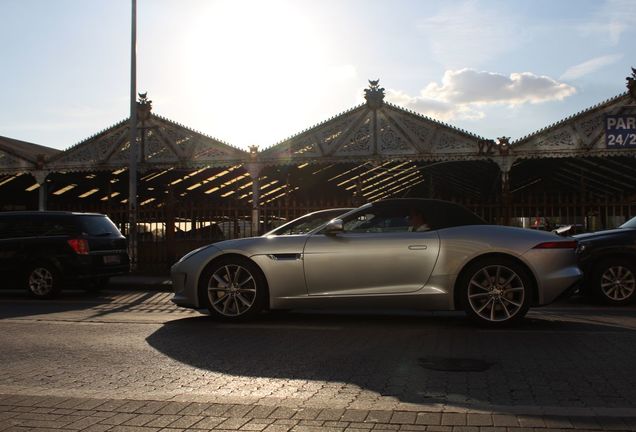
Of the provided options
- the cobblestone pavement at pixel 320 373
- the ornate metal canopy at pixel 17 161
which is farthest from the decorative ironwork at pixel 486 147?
the ornate metal canopy at pixel 17 161

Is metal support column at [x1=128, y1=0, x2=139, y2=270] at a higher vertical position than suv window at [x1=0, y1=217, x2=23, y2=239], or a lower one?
higher

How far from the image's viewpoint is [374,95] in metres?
21.6

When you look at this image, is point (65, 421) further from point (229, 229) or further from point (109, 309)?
point (229, 229)

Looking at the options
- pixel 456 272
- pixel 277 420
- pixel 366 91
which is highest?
pixel 366 91

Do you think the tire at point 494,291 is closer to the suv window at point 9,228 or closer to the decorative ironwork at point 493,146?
the suv window at point 9,228

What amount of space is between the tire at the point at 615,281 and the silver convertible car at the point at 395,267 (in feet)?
9.65

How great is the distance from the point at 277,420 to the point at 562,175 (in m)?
27.6

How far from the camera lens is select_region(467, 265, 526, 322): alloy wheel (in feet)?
24.5

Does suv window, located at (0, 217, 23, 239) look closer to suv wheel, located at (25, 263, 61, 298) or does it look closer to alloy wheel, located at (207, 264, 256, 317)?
suv wheel, located at (25, 263, 61, 298)

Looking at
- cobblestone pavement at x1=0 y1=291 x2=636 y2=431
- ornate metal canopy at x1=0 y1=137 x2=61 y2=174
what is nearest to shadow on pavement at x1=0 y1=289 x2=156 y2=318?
cobblestone pavement at x1=0 y1=291 x2=636 y2=431

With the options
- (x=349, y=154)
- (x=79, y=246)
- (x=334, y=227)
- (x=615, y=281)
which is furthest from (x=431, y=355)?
(x=349, y=154)

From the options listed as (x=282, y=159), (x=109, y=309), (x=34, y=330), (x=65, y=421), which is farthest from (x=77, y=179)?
(x=65, y=421)

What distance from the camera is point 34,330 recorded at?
7.89 m

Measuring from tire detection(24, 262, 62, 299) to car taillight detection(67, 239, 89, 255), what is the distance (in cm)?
50
